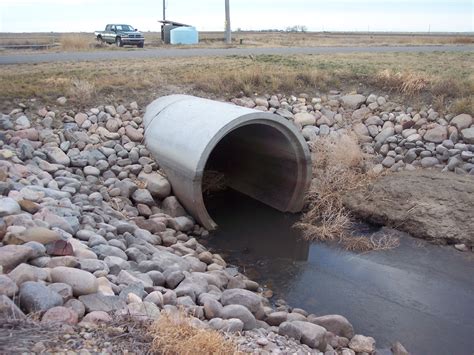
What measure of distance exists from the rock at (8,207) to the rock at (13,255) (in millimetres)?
1110

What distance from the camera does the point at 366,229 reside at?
9.30 meters

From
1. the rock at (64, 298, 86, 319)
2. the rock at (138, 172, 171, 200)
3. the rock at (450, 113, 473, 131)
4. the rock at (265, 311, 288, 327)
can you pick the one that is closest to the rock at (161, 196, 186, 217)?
the rock at (138, 172, 171, 200)

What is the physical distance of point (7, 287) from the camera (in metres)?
4.20

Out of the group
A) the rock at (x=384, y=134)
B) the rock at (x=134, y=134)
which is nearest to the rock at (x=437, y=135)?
the rock at (x=384, y=134)

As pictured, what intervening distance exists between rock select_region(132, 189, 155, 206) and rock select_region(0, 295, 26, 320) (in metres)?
5.23

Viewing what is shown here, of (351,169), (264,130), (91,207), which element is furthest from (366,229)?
(91,207)

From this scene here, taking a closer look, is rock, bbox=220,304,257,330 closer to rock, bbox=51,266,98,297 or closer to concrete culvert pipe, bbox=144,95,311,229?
rock, bbox=51,266,98,297

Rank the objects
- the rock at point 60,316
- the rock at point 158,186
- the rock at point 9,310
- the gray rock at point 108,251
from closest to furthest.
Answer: the rock at point 9,310
the rock at point 60,316
the gray rock at point 108,251
the rock at point 158,186

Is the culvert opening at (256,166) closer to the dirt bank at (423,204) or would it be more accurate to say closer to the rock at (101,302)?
the dirt bank at (423,204)

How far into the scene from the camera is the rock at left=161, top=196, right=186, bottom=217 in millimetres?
9242

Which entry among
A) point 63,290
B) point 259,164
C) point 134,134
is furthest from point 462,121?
point 63,290

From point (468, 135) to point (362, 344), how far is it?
23.1 ft

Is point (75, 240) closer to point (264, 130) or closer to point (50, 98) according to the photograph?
point (264, 130)

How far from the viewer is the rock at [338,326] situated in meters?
5.71
